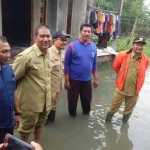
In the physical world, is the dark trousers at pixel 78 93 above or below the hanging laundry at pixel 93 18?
below

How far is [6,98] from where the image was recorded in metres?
2.33

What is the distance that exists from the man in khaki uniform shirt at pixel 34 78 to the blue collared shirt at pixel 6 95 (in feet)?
1.65

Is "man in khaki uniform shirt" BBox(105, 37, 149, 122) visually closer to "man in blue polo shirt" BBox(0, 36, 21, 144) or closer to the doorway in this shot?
"man in blue polo shirt" BBox(0, 36, 21, 144)

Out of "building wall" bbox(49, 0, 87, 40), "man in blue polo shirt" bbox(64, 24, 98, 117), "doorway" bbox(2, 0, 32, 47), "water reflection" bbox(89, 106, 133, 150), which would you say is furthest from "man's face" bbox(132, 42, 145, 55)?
"doorway" bbox(2, 0, 32, 47)

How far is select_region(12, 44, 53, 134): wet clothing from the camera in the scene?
2861 millimetres

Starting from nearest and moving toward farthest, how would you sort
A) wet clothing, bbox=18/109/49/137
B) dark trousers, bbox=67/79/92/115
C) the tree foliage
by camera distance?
wet clothing, bbox=18/109/49/137
dark trousers, bbox=67/79/92/115
the tree foliage

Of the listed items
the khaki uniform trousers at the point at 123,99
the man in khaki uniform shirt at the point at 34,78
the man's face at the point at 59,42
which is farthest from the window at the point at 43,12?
the man in khaki uniform shirt at the point at 34,78

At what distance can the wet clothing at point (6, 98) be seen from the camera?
7.48ft

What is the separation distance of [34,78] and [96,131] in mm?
1927

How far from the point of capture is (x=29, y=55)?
9.35 feet

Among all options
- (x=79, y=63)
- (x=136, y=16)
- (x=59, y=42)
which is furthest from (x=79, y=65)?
(x=136, y=16)

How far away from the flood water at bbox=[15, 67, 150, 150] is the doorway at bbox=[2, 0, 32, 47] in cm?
533

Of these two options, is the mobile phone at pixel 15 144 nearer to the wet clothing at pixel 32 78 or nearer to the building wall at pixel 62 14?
the wet clothing at pixel 32 78

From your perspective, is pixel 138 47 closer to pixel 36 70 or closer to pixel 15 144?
pixel 36 70
